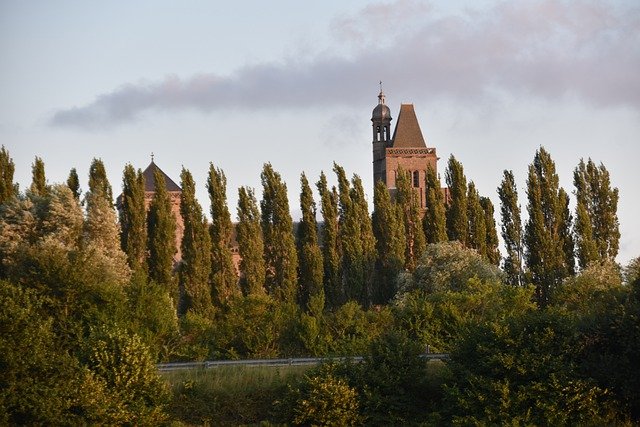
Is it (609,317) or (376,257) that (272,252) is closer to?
(376,257)

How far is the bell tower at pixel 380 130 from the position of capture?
111m

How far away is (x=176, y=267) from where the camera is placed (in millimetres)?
Answer: 74688

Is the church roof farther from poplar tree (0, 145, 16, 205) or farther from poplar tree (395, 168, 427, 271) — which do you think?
poplar tree (0, 145, 16, 205)

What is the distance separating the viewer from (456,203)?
3036 inches

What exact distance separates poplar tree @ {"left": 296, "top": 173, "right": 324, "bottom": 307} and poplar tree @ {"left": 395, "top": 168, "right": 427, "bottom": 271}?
18.1ft

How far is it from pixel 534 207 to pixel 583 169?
412 centimetres

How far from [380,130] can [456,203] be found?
3627 cm

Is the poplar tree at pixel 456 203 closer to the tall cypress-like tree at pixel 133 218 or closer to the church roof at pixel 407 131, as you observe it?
the tall cypress-like tree at pixel 133 218

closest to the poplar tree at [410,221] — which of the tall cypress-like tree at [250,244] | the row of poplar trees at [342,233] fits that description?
the row of poplar trees at [342,233]

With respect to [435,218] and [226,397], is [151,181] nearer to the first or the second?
[435,218]

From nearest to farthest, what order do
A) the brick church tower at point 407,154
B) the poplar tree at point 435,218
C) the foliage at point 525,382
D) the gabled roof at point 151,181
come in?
1. the foliage at point 525,382
2. the poplar tree at point 435,218
3. the gabled roof at point 151,181
4. the brick church tower at point 407,154

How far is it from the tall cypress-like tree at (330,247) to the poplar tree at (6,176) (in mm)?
18276

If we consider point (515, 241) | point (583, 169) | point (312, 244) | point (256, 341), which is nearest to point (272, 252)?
point (312, 244)

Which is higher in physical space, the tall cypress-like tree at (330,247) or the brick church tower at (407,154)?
the brick church tower at (407,154)
